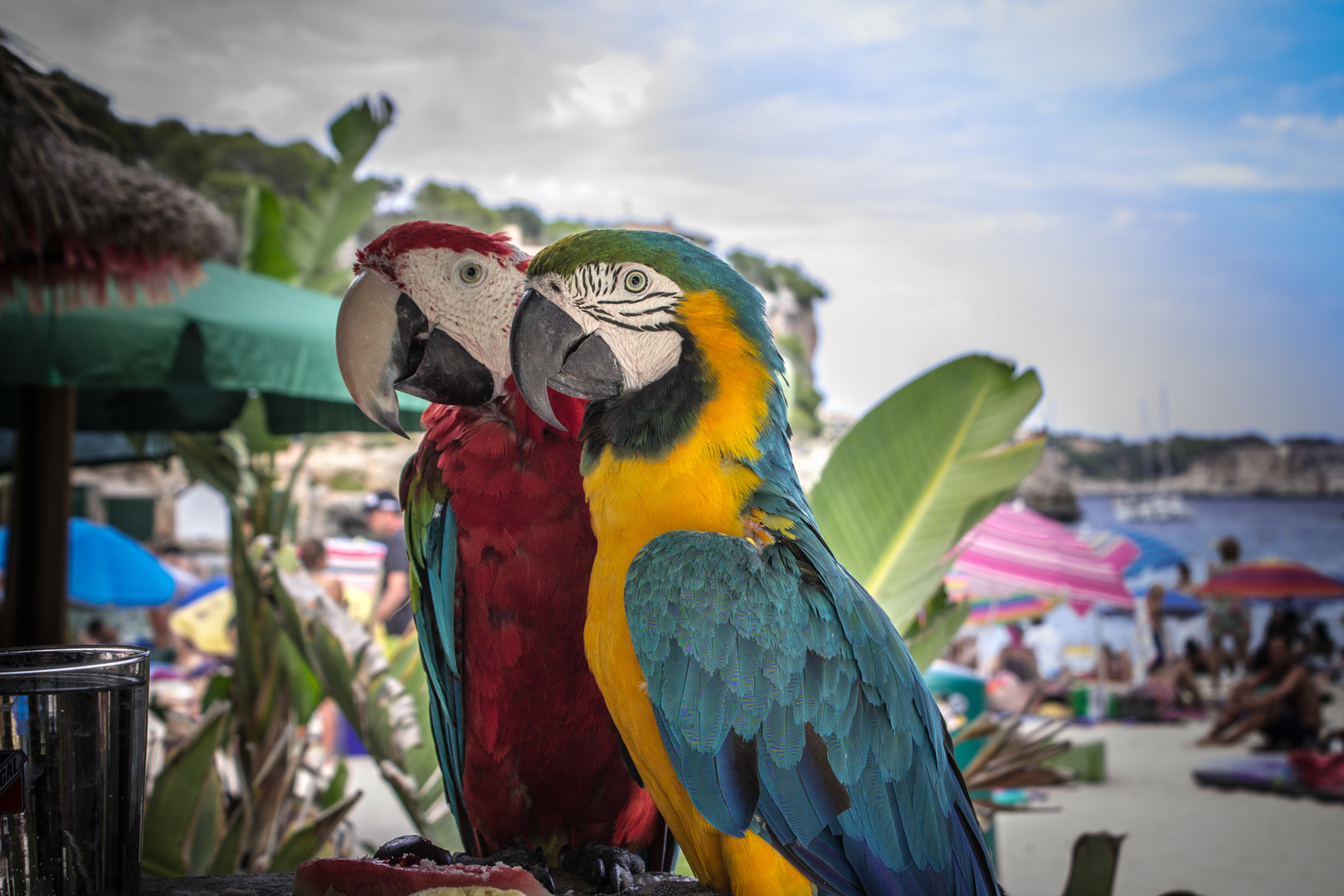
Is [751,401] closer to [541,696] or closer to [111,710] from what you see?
[541,696]

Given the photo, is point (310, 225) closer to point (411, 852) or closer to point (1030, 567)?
point (411, 852)

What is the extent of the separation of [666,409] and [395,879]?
0.43 meters

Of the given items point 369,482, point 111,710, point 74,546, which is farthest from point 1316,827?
point 369,482

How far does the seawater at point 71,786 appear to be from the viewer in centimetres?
66

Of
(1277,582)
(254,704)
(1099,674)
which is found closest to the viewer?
(254,704)

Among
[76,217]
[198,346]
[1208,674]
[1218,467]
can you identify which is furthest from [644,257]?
[1218,467]

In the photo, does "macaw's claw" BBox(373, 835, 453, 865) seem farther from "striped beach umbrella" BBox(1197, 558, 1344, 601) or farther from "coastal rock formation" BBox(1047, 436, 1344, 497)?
"coastal rock formation" BBox(1047, 436, 1344, 497)

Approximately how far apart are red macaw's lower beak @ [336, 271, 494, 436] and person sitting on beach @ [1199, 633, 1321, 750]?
335 inches

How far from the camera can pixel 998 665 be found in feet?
28.1

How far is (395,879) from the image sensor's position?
689 mm

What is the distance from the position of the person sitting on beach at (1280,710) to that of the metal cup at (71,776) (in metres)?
8.69

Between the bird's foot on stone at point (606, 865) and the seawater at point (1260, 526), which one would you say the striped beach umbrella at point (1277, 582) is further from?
the seawater at point (1260, 526)

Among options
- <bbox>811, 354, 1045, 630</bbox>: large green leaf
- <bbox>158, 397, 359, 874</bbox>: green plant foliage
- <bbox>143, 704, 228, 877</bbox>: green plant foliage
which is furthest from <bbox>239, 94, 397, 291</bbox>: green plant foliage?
<bbox>811, 354, 1045, 630</bbox>: large green leaf

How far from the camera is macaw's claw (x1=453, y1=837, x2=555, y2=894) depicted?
82 cm
